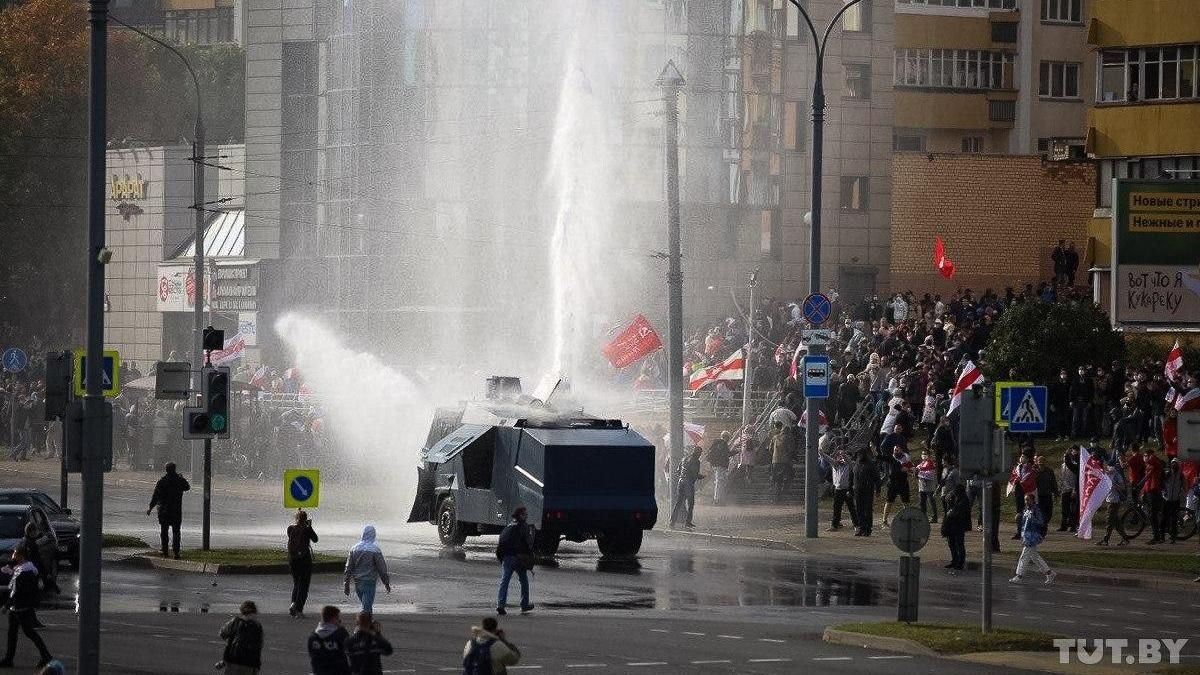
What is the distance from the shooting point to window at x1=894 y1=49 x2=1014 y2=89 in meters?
82.8

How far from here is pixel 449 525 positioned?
38750 millimetres

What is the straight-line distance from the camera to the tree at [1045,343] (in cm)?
4522

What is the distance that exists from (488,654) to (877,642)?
759 centimetres

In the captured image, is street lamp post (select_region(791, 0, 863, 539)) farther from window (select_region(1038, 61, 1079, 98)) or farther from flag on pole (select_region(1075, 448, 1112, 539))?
window (select_region(1038, 61, 1079, 98))

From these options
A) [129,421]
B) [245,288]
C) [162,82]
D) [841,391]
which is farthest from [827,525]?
[162,82]

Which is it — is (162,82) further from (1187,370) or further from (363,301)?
(1187,370)

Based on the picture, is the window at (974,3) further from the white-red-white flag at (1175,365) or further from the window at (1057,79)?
the white-red-white flag at (1175,365)

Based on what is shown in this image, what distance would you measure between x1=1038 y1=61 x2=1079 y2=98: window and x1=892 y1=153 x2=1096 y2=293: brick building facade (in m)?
10.3

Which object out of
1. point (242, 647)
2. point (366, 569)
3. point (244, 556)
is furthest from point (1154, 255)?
point (242, 647)

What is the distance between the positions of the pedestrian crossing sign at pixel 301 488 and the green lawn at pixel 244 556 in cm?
270

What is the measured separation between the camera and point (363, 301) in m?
79.7

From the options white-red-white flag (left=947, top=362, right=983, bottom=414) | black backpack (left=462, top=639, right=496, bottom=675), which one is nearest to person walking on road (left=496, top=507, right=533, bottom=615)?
black backpack (left=462, top=639, right=496, bottom=675)

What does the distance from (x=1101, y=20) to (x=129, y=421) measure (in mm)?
28748

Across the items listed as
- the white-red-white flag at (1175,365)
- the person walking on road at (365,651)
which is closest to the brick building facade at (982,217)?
the white-red-white flag at (1175,365)
